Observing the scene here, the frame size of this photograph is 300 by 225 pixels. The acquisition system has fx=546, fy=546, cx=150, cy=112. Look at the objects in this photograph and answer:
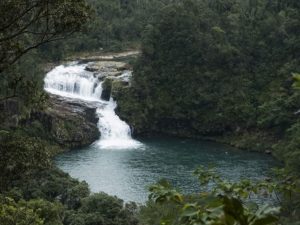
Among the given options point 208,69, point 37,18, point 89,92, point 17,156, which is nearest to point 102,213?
point 17,156

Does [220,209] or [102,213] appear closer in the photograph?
[220,209]

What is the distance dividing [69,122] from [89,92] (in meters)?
5.54

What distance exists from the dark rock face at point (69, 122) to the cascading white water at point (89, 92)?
941 mm

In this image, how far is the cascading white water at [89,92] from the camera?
43906 mm

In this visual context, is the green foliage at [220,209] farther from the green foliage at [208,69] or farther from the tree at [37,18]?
the green foliage at [208,69]

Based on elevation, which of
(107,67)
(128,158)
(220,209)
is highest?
(107,67)

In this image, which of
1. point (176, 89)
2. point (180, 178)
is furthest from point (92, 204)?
point (176, 89)

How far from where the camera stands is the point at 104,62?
170 feet

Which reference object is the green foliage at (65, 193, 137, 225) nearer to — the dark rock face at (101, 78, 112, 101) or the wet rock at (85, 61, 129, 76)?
the dark rock face at (101, 78, 112, 101)

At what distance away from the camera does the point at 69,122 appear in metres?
42.2

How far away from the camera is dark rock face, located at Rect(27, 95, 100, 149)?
1609 inches

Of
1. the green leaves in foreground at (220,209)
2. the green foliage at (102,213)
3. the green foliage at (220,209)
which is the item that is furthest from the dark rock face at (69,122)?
the green leaves in foreground at (220,209)

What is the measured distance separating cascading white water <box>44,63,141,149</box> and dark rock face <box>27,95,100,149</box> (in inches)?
37.1

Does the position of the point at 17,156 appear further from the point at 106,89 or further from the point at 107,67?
the point at 107,67
